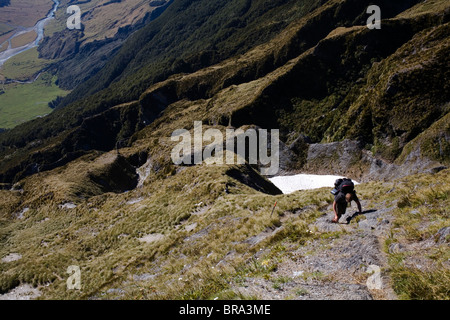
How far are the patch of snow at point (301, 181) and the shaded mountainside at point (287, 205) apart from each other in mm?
3885

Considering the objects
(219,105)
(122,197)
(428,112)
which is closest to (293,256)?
(122,197)

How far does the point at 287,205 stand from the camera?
2034cm

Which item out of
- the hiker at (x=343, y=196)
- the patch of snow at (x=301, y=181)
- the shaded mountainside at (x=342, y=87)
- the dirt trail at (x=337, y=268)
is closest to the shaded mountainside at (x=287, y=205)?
the dirt trail at (x=337, y=268)

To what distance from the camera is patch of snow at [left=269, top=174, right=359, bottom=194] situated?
6756cm

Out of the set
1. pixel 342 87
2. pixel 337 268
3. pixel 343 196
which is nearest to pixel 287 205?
pixel 343 196

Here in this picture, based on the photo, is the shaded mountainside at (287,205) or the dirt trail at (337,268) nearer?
the dirt trail at (337,268)

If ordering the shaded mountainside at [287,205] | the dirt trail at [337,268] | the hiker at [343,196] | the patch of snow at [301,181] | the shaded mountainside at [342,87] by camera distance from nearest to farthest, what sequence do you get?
the dirt trail at [337,268] → the shaded mountainside at [287,205] → the hiker at [343,196] → the shaded mountainside at [342,87] → the patch of snow at [301,181]

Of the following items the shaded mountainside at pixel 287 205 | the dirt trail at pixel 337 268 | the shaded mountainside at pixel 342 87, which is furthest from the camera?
the shaded mountainside at pixel 342 87

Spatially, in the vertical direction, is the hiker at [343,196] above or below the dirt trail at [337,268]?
above

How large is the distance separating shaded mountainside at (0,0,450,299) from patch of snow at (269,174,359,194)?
388cm

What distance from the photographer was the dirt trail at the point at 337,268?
6.98 metres

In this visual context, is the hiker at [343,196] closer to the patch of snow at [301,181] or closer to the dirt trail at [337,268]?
the dirt trail at [337,268]

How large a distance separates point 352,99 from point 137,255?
275 ft
